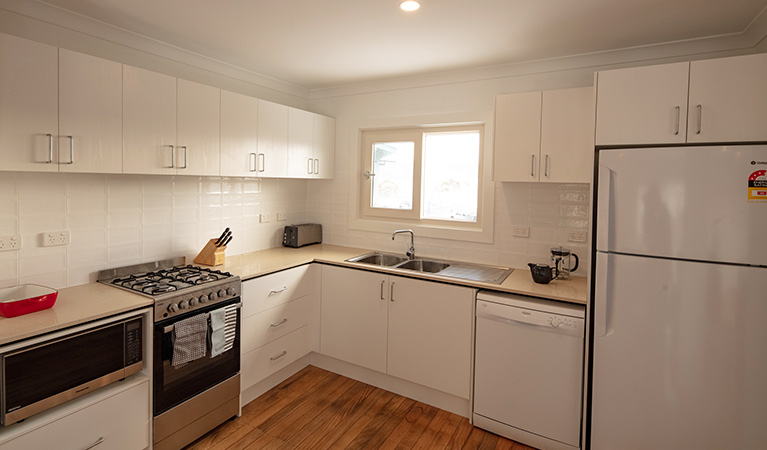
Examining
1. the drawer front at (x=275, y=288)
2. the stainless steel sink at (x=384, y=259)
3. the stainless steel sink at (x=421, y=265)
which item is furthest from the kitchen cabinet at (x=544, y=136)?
the drawer front at (x=275, y=288)

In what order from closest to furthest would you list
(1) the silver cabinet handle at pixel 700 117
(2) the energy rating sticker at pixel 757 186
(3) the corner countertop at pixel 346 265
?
(2) the energy rating sticker at pixel 757 186, (1) the silver cabinet handle at pixel 700 117, (3) the corner countertop at pixel 346 265

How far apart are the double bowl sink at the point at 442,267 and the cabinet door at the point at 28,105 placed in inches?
80.6

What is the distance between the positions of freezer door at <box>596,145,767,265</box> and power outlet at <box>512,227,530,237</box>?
2.92 feet

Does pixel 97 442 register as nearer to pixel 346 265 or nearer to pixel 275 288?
pixel 275 288

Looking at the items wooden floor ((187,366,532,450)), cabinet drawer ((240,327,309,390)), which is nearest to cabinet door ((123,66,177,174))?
cabinet drawer ((240,327,309,390))

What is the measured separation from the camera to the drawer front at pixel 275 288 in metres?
2.78

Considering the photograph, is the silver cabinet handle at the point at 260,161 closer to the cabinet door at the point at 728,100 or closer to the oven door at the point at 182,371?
the oven door at the point at 182,371

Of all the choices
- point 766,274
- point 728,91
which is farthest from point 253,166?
point 766,274

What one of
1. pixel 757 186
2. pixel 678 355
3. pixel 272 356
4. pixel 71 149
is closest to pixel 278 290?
pixel 272 356

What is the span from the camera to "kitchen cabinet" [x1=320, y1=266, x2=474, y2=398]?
9.09 ft

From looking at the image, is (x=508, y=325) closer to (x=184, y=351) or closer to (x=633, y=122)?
(x=633, y=122)

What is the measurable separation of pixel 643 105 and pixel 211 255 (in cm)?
286

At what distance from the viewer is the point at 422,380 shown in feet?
9.62

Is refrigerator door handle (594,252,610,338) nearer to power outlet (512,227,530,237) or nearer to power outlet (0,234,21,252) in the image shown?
power outlet (512,227,530,237)
